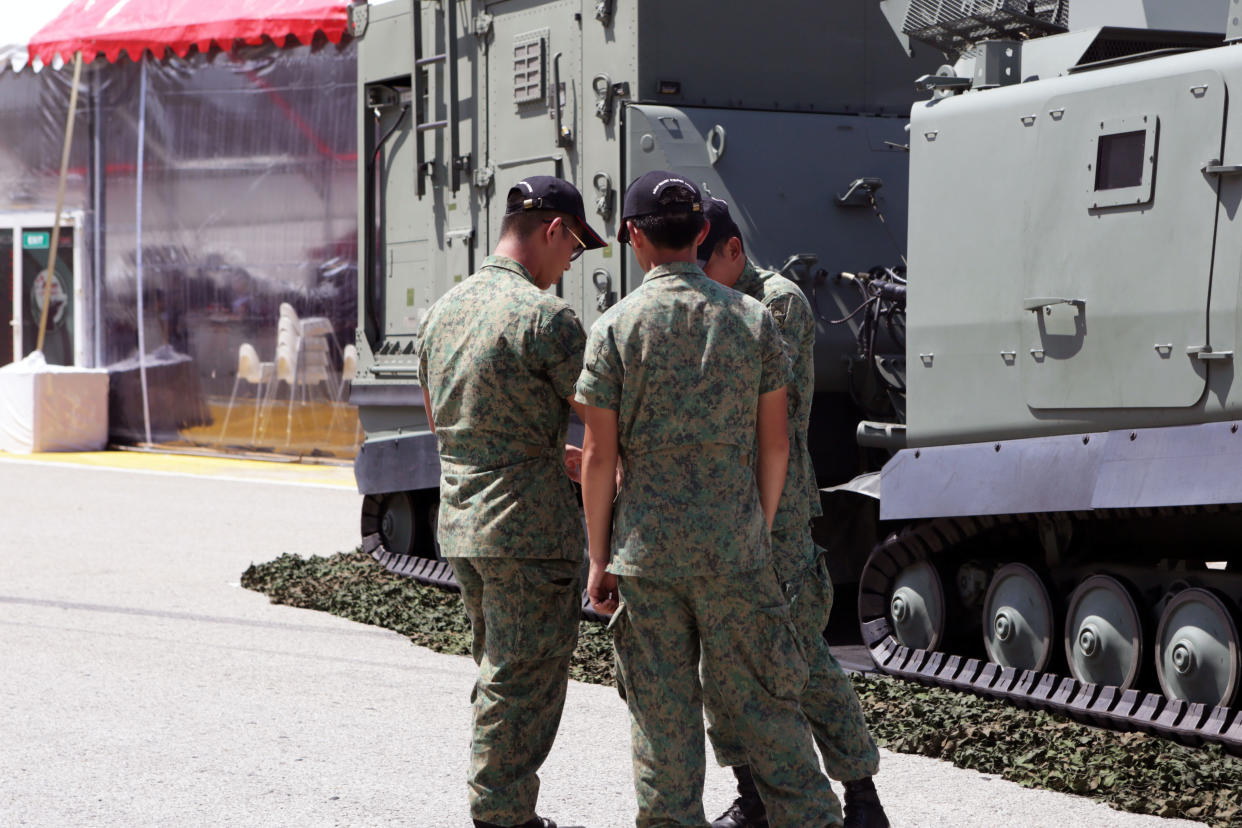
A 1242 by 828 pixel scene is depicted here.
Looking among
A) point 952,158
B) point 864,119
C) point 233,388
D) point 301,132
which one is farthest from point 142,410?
point 952,158

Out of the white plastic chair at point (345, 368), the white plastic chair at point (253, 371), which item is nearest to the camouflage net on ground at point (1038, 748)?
the white plastic chair at point (345, 368)

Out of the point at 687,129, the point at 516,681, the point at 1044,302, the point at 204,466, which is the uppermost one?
the point at 687,129

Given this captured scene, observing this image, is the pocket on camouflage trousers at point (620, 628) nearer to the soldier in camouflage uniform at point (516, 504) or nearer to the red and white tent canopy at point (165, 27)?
the soldier in camouflage uniform at point (516, 504)

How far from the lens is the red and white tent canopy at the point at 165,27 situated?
17.4 metres

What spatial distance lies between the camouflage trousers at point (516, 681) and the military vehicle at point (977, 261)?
2294mm

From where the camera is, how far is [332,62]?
17.6 metres

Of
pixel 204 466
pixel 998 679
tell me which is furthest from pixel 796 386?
pixel 204 466

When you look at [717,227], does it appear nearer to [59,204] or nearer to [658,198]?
[658,198]

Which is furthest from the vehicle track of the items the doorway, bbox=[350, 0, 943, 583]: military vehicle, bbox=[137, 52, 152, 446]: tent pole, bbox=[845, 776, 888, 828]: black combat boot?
the doorway

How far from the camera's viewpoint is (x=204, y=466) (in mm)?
18359

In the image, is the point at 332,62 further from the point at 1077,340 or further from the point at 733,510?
the point at 733,510

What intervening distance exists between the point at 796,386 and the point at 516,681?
1258mm

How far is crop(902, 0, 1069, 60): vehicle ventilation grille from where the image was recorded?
7.04 meters

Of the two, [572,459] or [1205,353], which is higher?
[1205,353]
